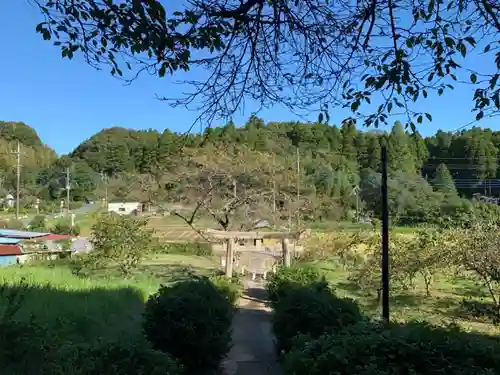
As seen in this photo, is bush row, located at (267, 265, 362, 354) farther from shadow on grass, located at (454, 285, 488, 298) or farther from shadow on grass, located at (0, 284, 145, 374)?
shadow on grass, located at (454, 285, 488, 298)

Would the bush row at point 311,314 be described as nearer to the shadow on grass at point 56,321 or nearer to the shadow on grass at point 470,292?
the shadow on grass at point 56,321

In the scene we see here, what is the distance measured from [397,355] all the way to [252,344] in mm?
3738

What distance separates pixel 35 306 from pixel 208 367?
1.69m

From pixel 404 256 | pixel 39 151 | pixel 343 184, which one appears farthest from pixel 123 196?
pixel 39 151

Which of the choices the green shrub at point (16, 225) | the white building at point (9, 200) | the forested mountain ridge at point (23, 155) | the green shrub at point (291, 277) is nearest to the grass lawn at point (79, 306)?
the green shrub at point (291, 277)

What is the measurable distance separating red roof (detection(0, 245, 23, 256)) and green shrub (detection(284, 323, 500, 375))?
13909 mm

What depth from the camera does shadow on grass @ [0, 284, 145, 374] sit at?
8.73ft

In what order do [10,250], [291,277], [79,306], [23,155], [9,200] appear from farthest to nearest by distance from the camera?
[23,155]
[9,200]
[10,250]
[291,277]
[79,306]

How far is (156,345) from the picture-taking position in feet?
13.3

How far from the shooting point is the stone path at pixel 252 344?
450cm

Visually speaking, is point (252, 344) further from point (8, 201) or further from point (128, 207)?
point (8, 201)

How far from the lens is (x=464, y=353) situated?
206 cm

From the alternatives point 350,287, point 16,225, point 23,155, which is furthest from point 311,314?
point 23,155

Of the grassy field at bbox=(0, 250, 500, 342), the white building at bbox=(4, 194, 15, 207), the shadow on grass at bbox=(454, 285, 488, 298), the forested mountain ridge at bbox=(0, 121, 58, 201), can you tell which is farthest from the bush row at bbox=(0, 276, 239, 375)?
the white building at bbox=(4, 194, 15, 207)
